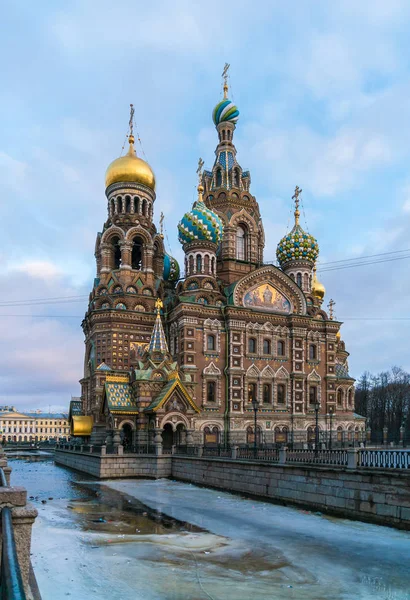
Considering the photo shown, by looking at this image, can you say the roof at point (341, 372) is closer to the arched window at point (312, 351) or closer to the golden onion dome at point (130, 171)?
the arched window at point (312, 351)

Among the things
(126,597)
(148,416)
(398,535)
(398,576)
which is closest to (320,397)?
(148,416)

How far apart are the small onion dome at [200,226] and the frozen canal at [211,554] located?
2189cm

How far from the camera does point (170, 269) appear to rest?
→ 46.5 metres

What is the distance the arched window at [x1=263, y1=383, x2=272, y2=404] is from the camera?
37781 millimetres

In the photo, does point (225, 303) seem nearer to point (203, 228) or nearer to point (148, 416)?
point (203, 228)

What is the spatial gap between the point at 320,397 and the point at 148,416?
44.4ft

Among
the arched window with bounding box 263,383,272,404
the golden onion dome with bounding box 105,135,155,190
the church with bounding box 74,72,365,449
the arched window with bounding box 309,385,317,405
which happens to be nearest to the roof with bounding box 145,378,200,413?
the church with bounding box 74,72,365,449

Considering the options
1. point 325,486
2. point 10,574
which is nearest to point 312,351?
point 325,486

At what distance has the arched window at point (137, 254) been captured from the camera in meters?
42.1

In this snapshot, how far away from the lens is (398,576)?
34.2ft

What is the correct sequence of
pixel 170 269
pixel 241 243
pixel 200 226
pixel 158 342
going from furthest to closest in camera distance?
pixel 170 269
pixel 241 243
pixel 200 226
pixel 158 342

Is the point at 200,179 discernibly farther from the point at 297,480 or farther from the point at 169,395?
the point at 297,480

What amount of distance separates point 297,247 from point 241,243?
13.9ft

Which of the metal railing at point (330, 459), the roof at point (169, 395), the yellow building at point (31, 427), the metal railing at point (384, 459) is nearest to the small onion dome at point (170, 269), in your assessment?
the roof at point (169, 395)
